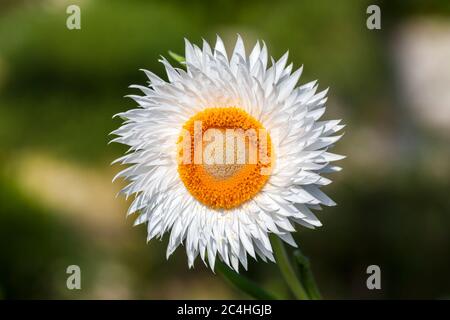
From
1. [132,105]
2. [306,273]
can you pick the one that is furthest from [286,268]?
[132,105]

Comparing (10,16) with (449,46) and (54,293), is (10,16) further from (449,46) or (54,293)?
(449,46)

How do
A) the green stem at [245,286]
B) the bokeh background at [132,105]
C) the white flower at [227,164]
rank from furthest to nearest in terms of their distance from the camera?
the bokeh background at [132,105], the green stem at [245,286], the white flower at [227,164]

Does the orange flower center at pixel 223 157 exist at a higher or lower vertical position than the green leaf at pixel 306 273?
higher

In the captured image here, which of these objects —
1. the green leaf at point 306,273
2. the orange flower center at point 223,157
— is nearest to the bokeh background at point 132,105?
the green leaf at point 306,273

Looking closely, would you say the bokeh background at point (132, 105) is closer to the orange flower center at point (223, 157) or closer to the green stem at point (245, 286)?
the green stem at point (245, 286)

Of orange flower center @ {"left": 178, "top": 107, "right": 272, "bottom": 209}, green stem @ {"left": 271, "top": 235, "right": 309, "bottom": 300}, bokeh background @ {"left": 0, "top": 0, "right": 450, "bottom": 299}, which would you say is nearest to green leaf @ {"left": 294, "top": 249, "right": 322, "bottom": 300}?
green stem @ {"left": 271, "top": 235, "right": 309, "bottom": 300}

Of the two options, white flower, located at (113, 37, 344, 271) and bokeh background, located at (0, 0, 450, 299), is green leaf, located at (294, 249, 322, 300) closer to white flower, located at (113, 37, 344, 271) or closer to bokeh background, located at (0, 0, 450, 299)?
white flower, located at (113, 37, 344, 271)
